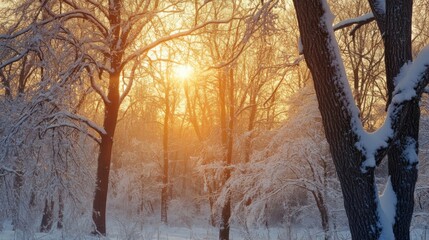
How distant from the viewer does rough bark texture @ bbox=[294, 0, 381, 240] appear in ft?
13.2

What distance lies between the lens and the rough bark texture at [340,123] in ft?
13.2

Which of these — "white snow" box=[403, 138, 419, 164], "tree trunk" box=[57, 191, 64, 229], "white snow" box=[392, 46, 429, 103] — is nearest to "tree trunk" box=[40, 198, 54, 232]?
"tree trunk" box=[57, 191, 64, 229]

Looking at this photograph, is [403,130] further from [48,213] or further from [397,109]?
[48,213]

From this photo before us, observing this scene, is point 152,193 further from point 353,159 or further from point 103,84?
point 353,159

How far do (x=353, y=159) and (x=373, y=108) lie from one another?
16304 mm

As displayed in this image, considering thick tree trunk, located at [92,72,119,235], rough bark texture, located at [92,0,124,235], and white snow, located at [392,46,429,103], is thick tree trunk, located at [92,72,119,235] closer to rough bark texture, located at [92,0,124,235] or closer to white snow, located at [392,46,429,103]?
rough bark texture, located at [92,0,124,235]

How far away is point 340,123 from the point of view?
405 centimetres

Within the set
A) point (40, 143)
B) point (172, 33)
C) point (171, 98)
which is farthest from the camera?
point (171, 98)

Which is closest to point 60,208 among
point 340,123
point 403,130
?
point 340,123

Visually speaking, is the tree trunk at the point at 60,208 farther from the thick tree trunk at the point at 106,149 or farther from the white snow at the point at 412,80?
the white snow at the point at 412,80

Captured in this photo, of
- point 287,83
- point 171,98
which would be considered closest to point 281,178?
point 287,83

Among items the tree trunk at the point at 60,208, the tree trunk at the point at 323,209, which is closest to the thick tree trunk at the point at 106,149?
the tree trunk at the point at 60,208

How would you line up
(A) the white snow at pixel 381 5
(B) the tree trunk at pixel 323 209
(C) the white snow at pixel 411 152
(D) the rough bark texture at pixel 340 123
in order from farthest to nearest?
1. (B) the tree trunk at pixel 323 209
2. (A) the white snow at pixel 381 5
3. (C) the white snow at pixel 411 152
4. (D) the rough bark texture at pixel 340 123

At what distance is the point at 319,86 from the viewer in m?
4.14
